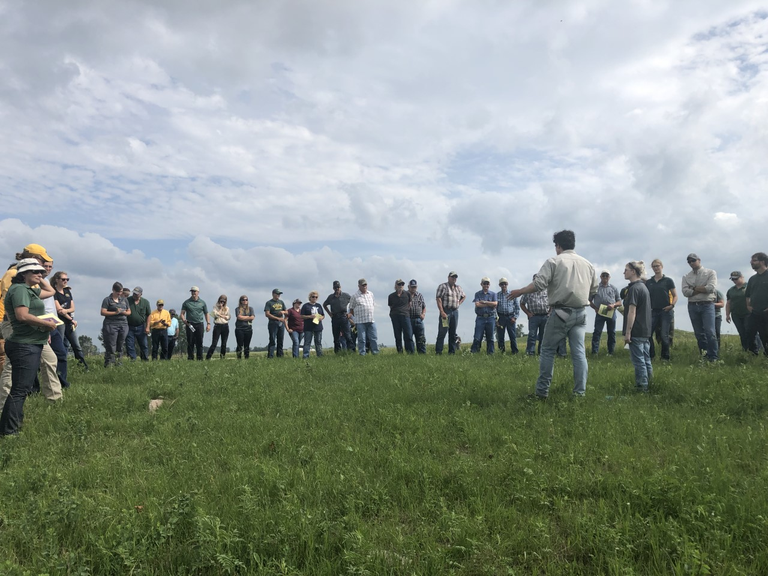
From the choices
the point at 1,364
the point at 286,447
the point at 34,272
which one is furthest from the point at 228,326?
the point at 286,447

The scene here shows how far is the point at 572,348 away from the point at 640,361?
5.14 feet

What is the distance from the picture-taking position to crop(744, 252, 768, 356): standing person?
1212cm

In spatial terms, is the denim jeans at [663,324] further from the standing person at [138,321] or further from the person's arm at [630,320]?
the standing person at [138,321]

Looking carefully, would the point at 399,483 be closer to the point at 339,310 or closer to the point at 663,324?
the point at 663,324

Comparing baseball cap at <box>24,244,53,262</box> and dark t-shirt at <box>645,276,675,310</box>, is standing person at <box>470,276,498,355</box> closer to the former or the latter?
dark t-shirt at <box>645,276,675,310</box>

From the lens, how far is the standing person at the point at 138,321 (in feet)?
53.3

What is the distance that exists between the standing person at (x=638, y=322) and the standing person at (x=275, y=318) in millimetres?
12360

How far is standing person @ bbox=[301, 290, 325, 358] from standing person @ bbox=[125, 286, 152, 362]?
16.8 feet

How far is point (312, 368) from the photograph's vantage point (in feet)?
40.3

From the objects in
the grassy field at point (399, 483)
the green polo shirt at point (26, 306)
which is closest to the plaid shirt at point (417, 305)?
the grassy field at point (399, 483)

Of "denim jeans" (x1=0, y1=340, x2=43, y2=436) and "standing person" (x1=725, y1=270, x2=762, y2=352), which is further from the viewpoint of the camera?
"standing person" (x1=725, y1=270, x2=762, y2=352)

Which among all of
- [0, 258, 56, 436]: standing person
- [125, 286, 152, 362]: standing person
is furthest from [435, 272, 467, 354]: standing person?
[0, 258, 56, 436]: standing person

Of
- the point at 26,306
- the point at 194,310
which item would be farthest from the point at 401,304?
the point at 26,306

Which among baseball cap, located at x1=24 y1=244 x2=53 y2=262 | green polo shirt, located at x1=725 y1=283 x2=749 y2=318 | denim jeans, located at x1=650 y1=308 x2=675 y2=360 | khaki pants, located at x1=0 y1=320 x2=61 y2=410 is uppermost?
baseball cap, located at x1=24 y1=244 x2=53 y2=262
